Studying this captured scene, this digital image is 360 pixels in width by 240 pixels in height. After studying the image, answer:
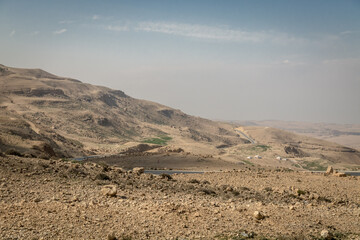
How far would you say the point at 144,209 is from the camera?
1062cm

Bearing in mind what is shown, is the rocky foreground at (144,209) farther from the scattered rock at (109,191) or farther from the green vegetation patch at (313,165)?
the green vegetation patch at (313,165)

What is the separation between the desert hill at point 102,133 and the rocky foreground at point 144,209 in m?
19.4

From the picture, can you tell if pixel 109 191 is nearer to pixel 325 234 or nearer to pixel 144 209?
pixel 144 209

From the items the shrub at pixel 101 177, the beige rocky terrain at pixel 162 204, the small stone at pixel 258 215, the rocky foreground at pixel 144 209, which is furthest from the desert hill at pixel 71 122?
the small stone at pixel 258 215

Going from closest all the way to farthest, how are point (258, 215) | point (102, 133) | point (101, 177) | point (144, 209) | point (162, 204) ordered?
1. point (144, 209)
2. point (258, 215)
3. point (162, 204)
4. point (101, 177)
5. point (102, 133)

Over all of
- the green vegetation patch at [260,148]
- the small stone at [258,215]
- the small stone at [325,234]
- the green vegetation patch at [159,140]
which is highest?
the small stone at [258,215]

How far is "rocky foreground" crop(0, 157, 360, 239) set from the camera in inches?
354

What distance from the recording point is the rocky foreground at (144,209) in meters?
8.99

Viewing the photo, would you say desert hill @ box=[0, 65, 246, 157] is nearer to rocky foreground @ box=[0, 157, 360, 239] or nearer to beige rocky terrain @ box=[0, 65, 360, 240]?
beige rocky terrain @ box=[0, 65, 360, 240]

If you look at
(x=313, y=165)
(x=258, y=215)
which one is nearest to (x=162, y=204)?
(x=258, y=215)

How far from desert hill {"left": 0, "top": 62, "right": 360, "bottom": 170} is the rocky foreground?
1940 cm

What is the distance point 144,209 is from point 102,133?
65.8 meters

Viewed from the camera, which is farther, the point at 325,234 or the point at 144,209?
the point at 144,209

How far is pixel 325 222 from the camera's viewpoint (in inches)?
463
